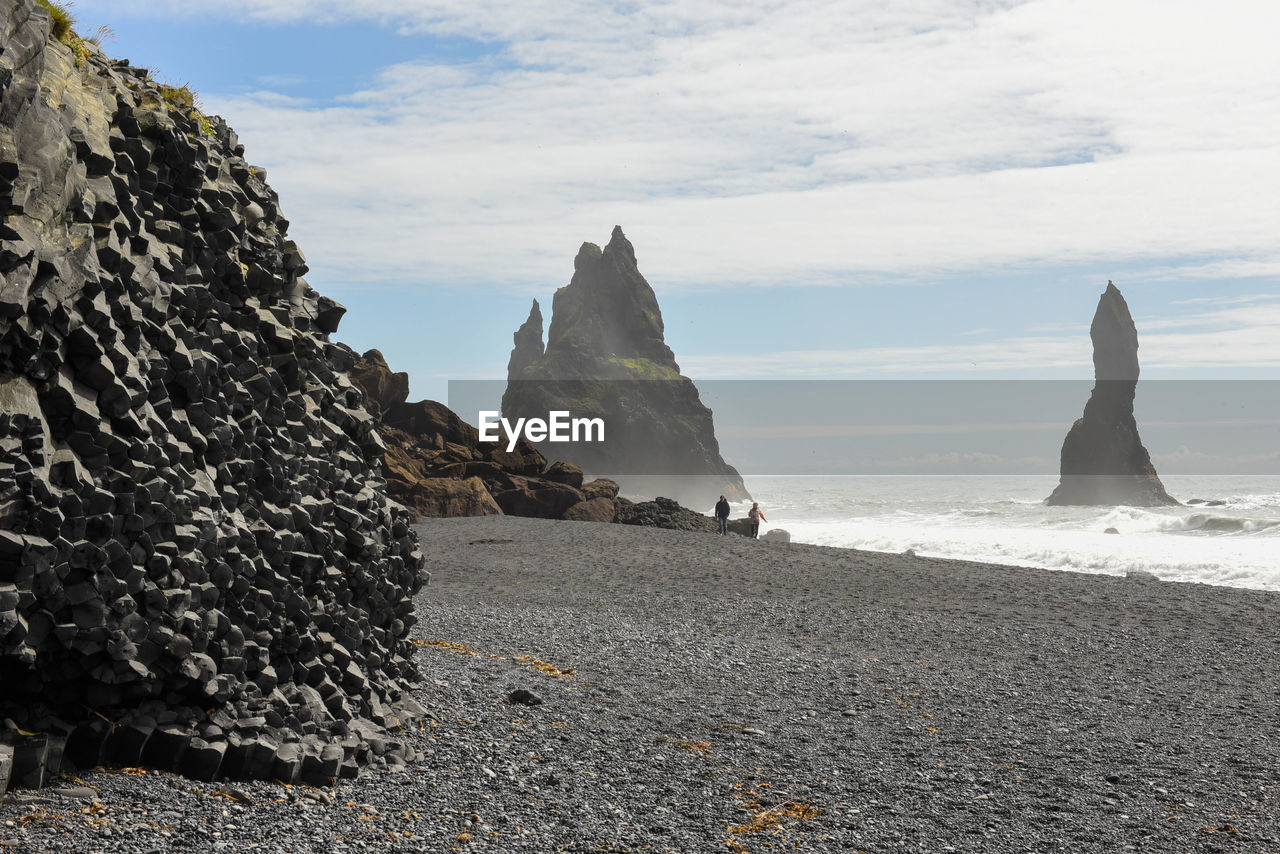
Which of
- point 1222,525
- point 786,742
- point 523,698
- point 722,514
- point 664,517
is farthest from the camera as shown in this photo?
point 1222,525

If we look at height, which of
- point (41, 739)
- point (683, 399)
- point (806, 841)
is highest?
point (683, 399)

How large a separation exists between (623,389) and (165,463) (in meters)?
127

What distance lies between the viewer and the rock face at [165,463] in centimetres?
540

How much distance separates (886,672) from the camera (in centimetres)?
1165

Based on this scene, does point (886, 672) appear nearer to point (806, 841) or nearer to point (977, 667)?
point (977, 667)

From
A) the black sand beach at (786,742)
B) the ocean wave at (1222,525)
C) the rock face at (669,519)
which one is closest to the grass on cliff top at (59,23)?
the black sand beach at (786,742)

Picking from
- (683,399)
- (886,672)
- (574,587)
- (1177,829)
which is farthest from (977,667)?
(683,399)

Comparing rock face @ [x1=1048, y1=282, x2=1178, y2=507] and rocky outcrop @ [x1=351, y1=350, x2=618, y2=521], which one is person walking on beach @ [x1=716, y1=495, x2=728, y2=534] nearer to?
rocky outcrop @ [x1=351, y1=350, x2=618, y2=521]

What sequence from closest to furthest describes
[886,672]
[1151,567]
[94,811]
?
1. [94,811]
2. [886,672]
3. [1151,567]

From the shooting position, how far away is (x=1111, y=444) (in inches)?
4213

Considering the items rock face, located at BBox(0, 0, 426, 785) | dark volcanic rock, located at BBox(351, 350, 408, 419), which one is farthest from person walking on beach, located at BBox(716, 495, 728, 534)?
rock face, located at BBox(0, 0, 426, 785)

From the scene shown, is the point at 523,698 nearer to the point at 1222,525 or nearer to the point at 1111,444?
the point at 1222,525

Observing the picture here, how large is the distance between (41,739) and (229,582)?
1.37 meters

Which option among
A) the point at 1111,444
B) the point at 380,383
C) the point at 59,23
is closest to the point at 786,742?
the point at 59,23
